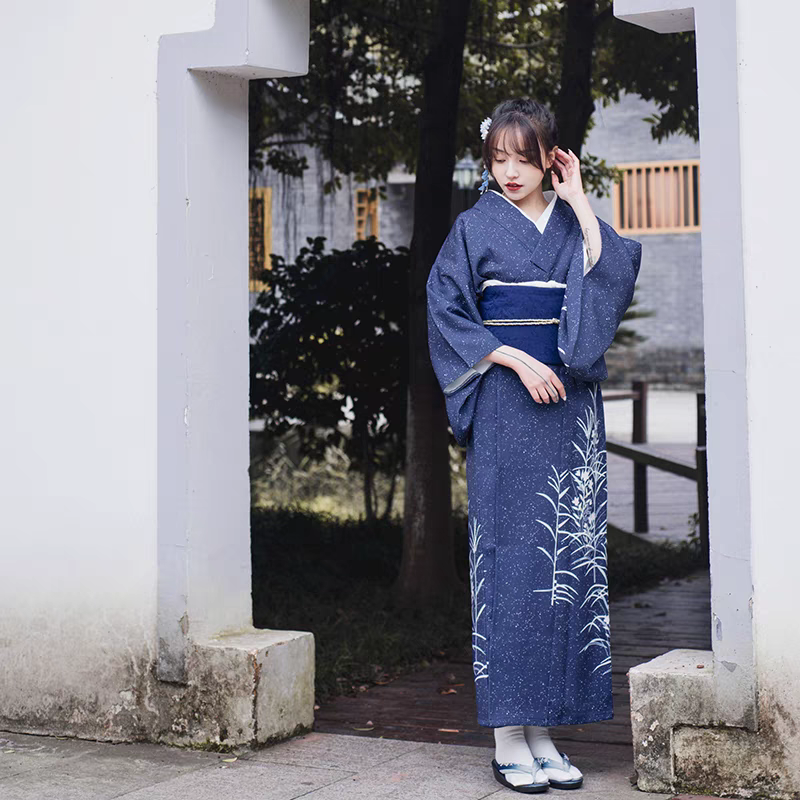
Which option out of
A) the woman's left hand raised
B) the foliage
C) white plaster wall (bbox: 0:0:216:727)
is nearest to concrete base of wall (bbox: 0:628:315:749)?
white plaster wall (bbox: 0:0:216:727)

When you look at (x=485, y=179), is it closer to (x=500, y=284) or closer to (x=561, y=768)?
(x=500, y=284)

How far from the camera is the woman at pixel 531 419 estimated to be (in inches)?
128

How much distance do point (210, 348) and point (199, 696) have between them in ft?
3.16

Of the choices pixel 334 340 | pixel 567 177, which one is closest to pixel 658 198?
pixel 334 340

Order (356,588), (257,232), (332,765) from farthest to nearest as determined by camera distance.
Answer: (257,232) → (356,588) → (332,765)

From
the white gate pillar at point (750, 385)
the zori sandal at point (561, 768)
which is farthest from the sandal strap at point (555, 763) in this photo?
the white gate pillar at point (750, 385)

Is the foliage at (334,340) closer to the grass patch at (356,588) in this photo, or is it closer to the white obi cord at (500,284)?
the grass patch at (356,588)

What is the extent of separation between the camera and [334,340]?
7840 millimetres

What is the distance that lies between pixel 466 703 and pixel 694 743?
5.29ft

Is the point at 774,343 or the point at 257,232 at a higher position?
the point at 257,232

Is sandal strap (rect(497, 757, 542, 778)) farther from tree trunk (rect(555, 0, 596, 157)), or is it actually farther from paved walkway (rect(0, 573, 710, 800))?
tree trunk (rect(555, 0, 596, 157))

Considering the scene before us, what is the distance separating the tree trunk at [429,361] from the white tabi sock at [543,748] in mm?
3185

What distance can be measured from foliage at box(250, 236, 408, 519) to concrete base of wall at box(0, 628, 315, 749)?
4036mm

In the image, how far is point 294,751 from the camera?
3.63 meters
